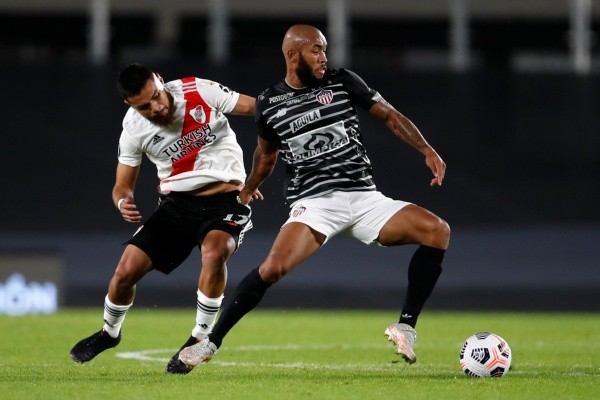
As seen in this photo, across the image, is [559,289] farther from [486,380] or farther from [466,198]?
[486,380]

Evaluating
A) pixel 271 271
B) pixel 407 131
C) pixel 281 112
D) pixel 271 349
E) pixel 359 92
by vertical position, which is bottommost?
pixel 271 349

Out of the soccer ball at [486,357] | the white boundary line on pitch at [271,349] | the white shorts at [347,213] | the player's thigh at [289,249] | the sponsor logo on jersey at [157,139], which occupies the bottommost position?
the white boundary line on pitch at [271,349]

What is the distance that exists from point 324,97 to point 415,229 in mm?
1011

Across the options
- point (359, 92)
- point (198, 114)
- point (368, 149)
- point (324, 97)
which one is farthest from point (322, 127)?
point (368, 149)

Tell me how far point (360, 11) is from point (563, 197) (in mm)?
3760

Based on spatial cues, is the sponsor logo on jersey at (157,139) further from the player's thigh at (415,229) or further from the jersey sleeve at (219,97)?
the player's thigh at (415,229)

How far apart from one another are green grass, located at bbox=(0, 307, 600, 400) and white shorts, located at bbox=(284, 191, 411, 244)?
0.91 metres

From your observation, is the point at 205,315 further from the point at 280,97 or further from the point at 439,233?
the point at 439,233

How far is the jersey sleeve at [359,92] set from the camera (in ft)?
24.0

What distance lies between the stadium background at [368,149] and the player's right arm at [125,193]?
6649mm

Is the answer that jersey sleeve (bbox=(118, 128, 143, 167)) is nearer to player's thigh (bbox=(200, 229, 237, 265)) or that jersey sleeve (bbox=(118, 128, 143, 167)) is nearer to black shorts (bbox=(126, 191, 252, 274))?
black shorts (bbox=(126, 191, 252, 274))

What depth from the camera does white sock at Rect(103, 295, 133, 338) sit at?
777 centimetres

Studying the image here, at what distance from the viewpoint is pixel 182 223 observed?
25.3 feet

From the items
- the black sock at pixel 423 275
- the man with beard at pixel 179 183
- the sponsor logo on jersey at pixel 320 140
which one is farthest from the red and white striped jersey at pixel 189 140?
the black sock at pixel 423 275
